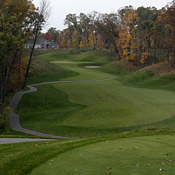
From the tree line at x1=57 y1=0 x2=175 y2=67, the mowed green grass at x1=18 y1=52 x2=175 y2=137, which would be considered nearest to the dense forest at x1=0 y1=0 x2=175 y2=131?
the tree line at x1=57 y1=0 x2=175 y2=67

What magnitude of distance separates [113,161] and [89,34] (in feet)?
377

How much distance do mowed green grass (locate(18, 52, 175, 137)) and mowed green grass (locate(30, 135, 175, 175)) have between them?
11535 millimetres

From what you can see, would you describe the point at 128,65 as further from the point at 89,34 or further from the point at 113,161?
the point at 113,161

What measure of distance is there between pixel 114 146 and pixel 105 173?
328 centimetres

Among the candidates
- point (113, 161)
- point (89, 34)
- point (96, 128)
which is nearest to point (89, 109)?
point (96, 128)

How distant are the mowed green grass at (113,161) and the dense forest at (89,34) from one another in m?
15.1

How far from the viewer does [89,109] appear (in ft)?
91.9

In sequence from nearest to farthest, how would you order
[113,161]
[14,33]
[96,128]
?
[113,161] → [96,128] → [14,33]

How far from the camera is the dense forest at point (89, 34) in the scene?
24750mm

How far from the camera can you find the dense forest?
2475 cm

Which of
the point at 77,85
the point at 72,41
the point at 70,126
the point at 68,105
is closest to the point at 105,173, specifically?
the point at 70,126

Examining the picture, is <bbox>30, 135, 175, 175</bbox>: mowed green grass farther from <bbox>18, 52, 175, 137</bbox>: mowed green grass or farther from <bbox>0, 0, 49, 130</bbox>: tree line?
<bbox>0, 0, 49, 130</bbox>: tree line

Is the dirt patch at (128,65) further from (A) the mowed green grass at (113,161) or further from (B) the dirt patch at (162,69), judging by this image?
(A) the mowed green grass at (113,161)

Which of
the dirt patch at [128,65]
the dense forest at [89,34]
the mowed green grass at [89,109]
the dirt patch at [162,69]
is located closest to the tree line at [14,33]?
the dense forest at [89,34]
